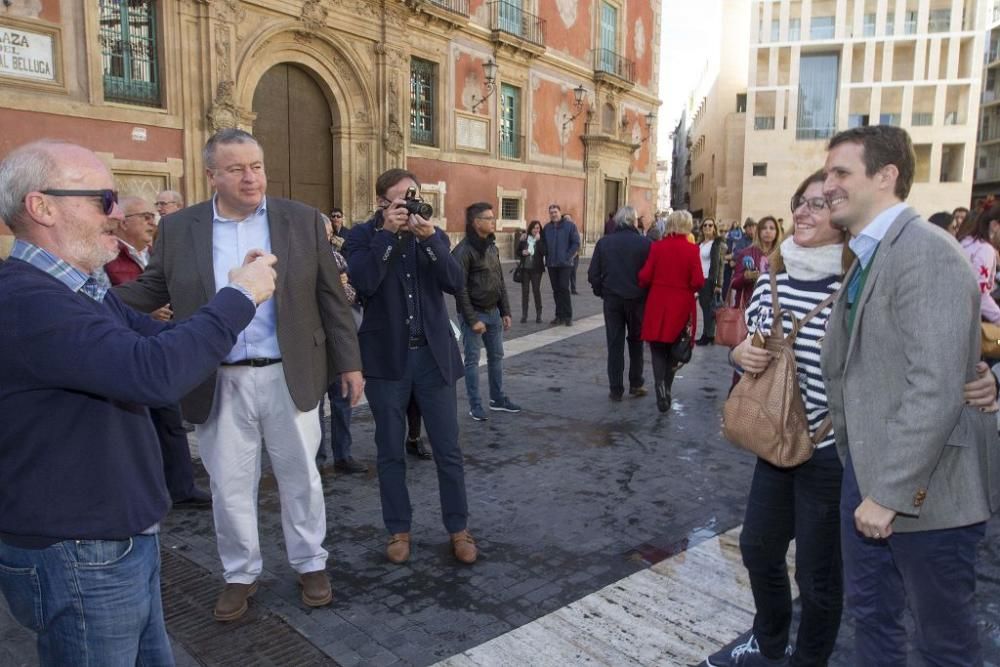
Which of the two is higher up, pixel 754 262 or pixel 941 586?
pixel 754 262

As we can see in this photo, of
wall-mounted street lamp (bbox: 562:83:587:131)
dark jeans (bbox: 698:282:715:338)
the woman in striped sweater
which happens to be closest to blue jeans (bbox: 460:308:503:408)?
the woman in striped sweater

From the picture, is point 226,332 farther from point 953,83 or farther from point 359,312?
point 953,83

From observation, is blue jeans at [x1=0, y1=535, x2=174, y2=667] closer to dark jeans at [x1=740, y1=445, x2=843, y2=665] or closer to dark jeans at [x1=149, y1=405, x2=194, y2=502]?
dark jeans at [x1=740, y1=445, x2=843, y2=665]

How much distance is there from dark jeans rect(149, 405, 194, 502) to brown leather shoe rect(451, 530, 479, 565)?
1.75m

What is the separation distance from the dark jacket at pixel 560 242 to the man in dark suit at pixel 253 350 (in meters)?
8.95

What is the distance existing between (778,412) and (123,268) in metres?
3.85

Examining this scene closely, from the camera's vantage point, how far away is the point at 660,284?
266 inches

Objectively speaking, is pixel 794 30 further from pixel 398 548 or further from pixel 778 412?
pixel 778 412

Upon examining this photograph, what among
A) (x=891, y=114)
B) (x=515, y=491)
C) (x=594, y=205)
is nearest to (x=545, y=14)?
(x=594, y=205)

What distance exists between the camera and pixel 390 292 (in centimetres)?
376

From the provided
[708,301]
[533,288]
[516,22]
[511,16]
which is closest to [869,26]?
[516,22]

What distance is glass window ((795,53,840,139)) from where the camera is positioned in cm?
4722

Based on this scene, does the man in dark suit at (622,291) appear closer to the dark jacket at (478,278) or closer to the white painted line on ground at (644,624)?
the dark jacket at (478,278)

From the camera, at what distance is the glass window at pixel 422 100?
19.7 meters
